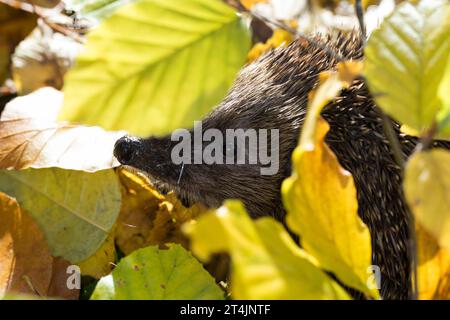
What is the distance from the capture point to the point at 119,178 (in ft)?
5.59

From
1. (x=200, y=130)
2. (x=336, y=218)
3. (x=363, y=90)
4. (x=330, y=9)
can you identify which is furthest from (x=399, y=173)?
(x=330, y=9)

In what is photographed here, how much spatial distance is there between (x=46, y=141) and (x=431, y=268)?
95cm

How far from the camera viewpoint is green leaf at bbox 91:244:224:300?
1133 mm

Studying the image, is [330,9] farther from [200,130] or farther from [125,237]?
[125,237]

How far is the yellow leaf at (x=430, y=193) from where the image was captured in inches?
29.7

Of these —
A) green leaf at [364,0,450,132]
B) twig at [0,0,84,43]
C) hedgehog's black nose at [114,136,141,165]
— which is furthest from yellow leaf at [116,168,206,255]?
green leaf at [364,0,450,132]

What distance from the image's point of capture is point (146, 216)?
1.67 metres

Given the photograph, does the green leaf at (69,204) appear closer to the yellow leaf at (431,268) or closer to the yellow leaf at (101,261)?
the yellow leaf at (101,261)

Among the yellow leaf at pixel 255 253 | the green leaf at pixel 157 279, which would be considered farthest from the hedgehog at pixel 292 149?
the yellow leaf at pixel 255 253

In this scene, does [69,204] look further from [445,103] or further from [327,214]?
[445,103]

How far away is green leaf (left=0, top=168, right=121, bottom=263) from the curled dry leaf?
2 centimetres

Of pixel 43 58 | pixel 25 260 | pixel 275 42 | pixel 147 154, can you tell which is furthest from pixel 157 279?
pixel 43 58

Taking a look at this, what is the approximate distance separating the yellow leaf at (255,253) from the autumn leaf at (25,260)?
73 centimetres
